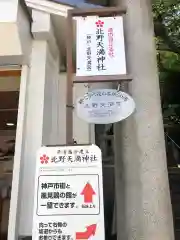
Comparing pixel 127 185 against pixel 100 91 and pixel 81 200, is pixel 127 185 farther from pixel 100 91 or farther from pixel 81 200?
pixel 100 91

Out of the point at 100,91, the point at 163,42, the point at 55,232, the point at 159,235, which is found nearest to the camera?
the point at 55,232

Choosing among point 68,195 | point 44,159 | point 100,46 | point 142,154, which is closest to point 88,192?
point 68,195

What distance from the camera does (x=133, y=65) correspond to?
108 inches

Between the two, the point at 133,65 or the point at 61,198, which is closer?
the point at 61,198

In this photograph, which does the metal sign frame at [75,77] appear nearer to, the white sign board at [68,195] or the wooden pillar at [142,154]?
the wooden pillar at [142,154]

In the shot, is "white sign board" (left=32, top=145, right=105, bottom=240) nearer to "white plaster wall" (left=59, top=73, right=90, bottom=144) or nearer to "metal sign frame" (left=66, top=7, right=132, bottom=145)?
"metal sign frame" (left=66, top=7, right=132, bottom=145)

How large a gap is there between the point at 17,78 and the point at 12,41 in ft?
1.72

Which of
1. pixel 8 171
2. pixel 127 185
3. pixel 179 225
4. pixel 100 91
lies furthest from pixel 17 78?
pixel 179 225

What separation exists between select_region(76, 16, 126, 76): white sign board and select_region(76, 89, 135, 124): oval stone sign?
7.9 inches

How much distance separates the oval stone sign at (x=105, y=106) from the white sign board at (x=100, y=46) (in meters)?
0.20

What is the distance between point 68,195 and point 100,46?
1.39 meters

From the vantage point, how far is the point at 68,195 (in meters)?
2.15

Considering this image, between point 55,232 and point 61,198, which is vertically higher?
point 61,198

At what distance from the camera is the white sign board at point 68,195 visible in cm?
206
